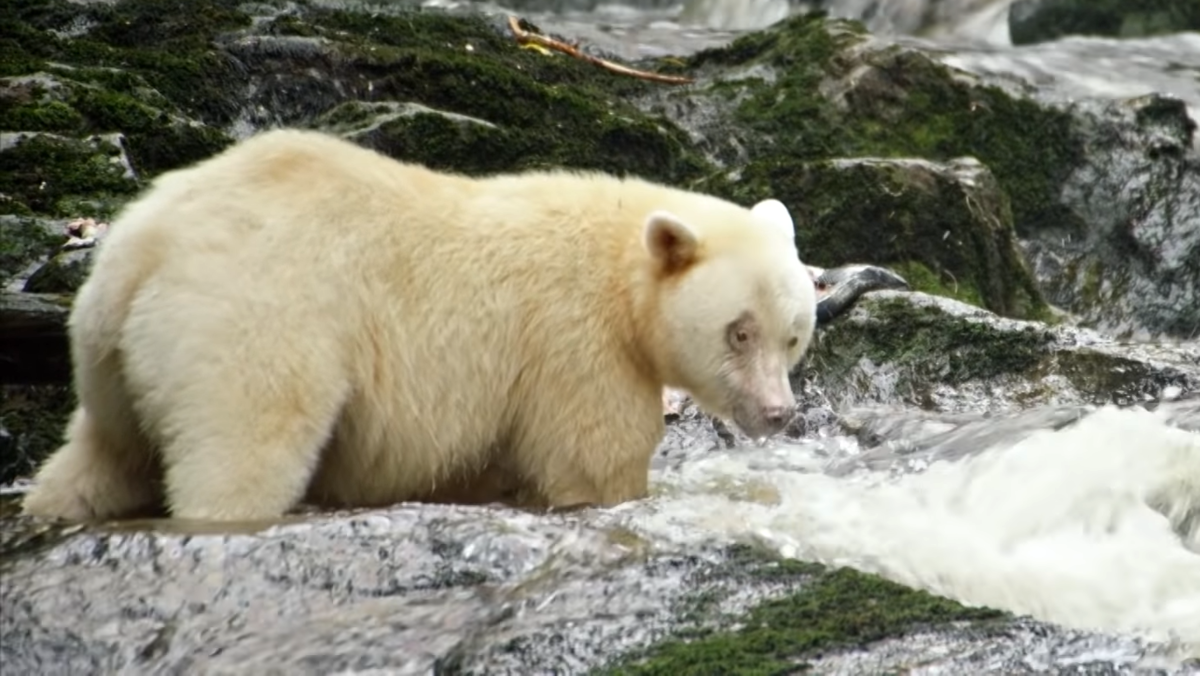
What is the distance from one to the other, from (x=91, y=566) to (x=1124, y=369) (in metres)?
6.55

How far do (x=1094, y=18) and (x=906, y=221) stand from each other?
464 inches

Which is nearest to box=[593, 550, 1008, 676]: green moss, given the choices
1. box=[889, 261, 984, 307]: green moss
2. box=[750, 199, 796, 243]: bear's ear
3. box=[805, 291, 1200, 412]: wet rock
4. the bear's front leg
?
the bear's front leg

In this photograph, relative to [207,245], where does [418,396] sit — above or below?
below

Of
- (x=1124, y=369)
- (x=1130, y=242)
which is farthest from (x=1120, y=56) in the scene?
(x=1124, y=369)

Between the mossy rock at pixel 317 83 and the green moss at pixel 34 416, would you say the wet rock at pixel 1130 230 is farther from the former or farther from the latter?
the green moss at pixel 34 416

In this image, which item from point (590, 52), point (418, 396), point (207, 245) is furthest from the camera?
point (590, 52)

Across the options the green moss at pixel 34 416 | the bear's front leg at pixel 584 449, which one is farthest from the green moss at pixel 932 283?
the green moss at pixel 34 416

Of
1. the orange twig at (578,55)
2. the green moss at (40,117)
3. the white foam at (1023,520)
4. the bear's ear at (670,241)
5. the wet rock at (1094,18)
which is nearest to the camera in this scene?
the white foam at (1023,520)

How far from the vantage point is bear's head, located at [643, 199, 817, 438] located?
6.66 meters

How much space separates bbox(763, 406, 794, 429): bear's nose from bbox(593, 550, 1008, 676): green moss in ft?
4.27

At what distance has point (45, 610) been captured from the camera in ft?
15.9

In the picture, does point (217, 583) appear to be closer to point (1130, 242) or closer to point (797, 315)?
point (797, 315)

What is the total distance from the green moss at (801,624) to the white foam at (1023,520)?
0.58 metres

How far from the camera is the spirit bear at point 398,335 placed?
5.72 meters
